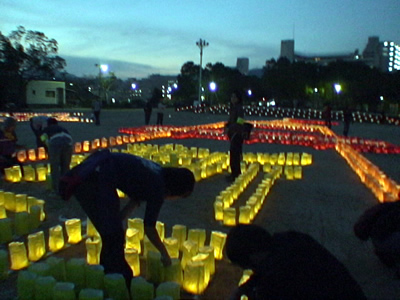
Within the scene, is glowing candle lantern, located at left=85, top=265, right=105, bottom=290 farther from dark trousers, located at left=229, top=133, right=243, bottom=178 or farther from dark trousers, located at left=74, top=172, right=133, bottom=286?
dark trousers, located at left=229, top=133, right=243, bottom=178

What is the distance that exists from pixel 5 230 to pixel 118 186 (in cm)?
222

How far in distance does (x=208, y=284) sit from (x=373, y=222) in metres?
1.66

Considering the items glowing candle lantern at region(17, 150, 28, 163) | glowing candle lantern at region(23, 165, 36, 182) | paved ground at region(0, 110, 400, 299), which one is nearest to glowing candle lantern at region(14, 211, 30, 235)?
paved ground at region(0, 110, 400, 299)

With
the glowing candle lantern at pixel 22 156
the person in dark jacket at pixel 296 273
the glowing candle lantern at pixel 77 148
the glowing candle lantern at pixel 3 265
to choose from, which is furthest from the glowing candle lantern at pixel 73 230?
the glowing candle lantern at pixel 77 148

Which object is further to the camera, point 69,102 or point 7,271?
point 69,102

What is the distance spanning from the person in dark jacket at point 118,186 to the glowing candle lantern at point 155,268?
0.29m

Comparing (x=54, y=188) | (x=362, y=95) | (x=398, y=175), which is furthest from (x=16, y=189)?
(x=362, y=95)

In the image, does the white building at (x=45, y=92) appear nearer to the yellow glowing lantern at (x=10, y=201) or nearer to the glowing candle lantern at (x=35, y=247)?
the yellow glowing lantern at (x=10, y=201)

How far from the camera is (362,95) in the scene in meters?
53.2

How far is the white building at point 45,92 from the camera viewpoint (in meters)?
52.2

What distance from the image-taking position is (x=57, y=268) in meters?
3.78

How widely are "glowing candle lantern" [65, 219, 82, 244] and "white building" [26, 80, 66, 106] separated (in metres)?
49.8

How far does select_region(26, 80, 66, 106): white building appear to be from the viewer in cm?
5216

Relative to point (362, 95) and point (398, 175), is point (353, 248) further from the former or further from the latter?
point (362, 95)
